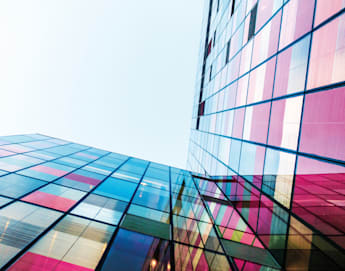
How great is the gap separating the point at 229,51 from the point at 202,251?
13861mm

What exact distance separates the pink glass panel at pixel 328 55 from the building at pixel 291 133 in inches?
1.0

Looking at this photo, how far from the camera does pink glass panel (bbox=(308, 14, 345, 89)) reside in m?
6.00

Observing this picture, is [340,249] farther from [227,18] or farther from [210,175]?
[227,18]

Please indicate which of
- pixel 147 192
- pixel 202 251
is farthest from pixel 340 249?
pixel 147 192

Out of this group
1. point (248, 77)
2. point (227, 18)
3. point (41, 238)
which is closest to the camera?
point (41, 238)

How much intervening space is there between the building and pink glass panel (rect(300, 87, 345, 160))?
1.0 inches

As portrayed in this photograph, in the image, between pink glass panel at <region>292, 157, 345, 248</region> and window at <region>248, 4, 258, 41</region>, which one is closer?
pink glass panel at <region>292, 157, 345, 248</region>

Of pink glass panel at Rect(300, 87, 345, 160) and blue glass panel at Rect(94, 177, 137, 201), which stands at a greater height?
pink glass panel at Rect(300, 87, 345, 160)

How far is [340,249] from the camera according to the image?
5508 millimetres

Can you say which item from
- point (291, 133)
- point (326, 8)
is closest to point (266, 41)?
point (326, 8)

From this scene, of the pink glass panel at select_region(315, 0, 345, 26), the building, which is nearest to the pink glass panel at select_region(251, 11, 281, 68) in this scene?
the building

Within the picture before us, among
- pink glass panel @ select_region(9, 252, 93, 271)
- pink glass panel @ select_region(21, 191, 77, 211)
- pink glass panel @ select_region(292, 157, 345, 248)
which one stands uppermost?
pink glass panel @ select_region(292, 157, 345, 248)

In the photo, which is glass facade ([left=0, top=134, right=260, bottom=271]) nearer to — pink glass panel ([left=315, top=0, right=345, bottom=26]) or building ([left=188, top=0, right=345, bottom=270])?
building ([left=188, top=0, right=345, bottom=270])

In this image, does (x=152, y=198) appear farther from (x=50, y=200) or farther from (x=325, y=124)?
(x=325, y=124)
